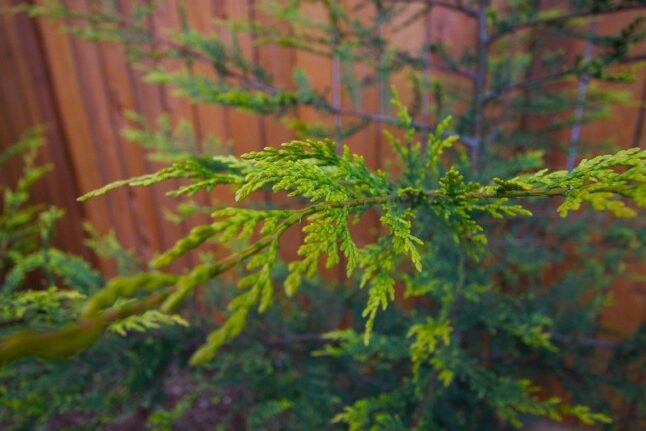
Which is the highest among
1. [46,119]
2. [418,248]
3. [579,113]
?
[46,119]

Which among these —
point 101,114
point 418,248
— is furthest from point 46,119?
point 418,248

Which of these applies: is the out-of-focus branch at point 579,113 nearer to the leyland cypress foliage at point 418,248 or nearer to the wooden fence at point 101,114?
the leyland cypress foliage at point 418,248

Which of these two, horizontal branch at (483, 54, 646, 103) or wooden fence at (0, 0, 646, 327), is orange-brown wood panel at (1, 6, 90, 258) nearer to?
wooden fence at (0, 0, 646, 327)

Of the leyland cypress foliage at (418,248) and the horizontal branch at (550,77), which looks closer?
the leyland cypress foliage at (418,248)

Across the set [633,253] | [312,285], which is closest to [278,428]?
[312,285]

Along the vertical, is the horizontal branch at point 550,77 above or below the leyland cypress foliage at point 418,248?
above

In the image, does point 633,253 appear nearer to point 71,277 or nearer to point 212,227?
point 212,227

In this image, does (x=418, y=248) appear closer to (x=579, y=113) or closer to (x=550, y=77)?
(x=550, y=77)

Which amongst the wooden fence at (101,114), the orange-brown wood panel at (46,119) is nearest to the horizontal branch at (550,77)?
the wooden fence at (101,114)
